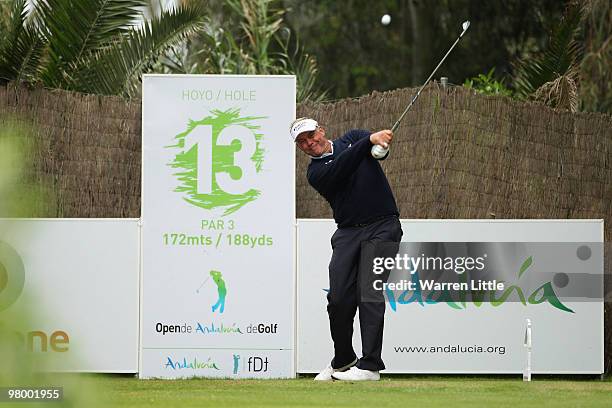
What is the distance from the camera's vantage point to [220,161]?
9453mm

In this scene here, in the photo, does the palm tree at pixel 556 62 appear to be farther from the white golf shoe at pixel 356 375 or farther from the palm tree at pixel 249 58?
the white golf shoe at pixel 356 375

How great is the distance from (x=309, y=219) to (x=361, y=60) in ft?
62.5

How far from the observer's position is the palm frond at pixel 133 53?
1212 cm

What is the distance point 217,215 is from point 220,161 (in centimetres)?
44

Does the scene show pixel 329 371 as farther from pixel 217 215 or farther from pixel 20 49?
pixel 20 49

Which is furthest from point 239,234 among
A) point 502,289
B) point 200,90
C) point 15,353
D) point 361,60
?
point 361,60

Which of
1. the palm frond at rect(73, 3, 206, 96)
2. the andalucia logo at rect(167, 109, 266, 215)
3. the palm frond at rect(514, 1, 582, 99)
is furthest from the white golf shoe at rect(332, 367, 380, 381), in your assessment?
the palm frond at rect(514, 1, 582, 99)

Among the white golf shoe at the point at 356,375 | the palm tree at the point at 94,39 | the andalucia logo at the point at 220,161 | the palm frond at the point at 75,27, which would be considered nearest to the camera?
the white golf shoe at the point at 356,375

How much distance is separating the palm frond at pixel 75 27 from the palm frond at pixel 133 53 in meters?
0.12

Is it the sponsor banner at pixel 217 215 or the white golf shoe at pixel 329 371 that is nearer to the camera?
the white golf shoe at pixel 329 371

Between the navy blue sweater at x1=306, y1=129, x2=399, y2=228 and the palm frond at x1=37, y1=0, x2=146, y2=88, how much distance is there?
466 cm

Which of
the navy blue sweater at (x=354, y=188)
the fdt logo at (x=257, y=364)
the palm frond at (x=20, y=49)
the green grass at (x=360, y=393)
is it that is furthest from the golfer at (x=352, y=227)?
the palm frond at (x=20, y=49)

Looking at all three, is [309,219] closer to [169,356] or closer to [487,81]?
[169,356]

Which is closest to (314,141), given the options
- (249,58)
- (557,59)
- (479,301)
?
(479,301)
